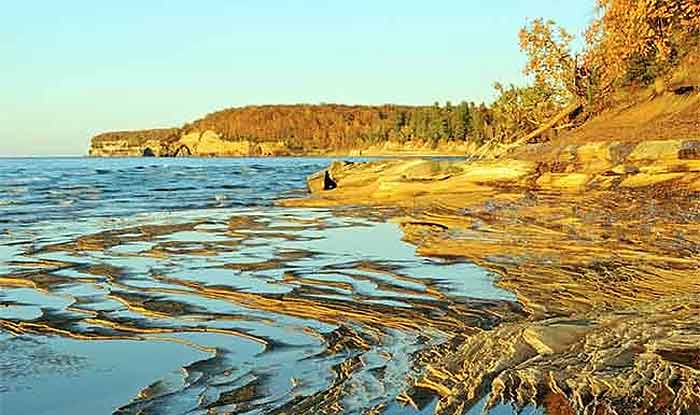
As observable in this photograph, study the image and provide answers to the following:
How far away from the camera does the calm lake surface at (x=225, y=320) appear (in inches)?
142

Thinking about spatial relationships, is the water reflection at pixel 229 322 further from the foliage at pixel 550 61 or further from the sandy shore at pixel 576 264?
the foliage at pixel 550 61

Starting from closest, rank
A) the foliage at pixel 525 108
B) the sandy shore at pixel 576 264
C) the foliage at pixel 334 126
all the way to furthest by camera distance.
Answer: the sandy shore at pixel 576 264 → the foliage at pixel 525 108 → the foliage at pixel 334 126

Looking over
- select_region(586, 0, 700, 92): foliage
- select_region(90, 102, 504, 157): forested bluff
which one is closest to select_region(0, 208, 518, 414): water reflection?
select_region(586, 0, 700, 92): foliage

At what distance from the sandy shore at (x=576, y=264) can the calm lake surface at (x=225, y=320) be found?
0.32 meters

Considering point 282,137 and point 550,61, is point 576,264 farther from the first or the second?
point 282,137

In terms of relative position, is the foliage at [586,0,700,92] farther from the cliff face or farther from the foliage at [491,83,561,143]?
the cliff face

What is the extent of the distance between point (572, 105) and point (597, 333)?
81.4ft

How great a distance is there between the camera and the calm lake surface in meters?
3.61

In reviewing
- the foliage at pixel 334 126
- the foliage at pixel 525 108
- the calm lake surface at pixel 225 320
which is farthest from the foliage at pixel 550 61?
the foliage at pixel 334 126

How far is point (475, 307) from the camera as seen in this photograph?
548 cm

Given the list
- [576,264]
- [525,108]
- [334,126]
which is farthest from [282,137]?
[576,264]

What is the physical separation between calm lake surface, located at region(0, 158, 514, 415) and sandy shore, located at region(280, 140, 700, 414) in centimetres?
32

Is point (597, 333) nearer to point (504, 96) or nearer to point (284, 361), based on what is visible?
point (284, 361)

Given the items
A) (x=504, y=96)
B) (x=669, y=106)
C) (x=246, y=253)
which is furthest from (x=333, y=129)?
(x=246, y=253)
